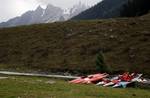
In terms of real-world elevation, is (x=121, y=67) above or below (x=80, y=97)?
below

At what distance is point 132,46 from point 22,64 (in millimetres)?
22150

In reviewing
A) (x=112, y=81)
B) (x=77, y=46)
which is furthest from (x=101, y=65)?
(x=77, y=46)

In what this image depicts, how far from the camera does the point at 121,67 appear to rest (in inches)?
2717

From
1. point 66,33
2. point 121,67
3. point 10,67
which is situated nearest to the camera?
point 121,67

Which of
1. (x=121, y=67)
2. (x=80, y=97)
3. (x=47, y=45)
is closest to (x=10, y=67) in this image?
(x=47, y=45)

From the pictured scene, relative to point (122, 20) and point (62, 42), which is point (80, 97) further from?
point (122, 20)

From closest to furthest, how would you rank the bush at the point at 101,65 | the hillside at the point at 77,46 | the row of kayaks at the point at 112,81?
the row of kayaks at the point at 112,81 < the bush at the point at 101,65 < the hillside at the point at 77,46

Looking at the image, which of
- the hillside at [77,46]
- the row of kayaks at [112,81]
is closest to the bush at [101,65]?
the hillside at [77,46]

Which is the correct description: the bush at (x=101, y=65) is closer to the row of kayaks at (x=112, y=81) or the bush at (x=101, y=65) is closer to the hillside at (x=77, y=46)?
the hillside at (x=77, y=46)

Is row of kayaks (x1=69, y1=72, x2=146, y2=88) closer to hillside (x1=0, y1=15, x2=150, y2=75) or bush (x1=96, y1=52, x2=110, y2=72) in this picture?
bush (x1=96, y1=52, x2=110, y2=72)

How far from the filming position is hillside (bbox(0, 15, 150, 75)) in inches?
2914

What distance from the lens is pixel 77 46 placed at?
89.1 meters

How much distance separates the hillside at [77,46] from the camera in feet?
243

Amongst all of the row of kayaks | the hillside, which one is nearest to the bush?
the hillside
